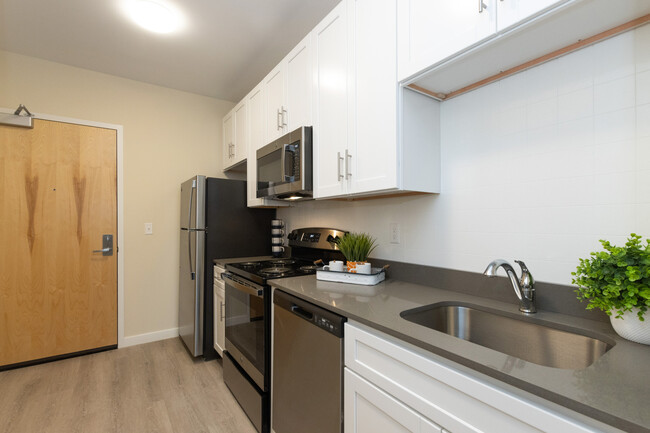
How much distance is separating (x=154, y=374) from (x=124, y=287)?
37.7 inches

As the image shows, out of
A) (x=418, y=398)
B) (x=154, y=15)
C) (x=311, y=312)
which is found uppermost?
(x=154, y=15)

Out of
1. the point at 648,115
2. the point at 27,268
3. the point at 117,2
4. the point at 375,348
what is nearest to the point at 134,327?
the point at 27,268

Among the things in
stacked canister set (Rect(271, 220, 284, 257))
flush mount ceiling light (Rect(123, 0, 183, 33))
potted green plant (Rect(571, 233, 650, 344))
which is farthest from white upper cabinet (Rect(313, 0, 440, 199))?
stacked canister set (Rect(271, 220, 284, 257))

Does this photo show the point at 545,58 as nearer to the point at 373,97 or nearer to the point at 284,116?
the point at 373,97

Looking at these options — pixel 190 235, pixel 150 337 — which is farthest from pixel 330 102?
pixel 150 337

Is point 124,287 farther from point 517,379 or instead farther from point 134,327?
point 517,379

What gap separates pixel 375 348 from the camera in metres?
1.05

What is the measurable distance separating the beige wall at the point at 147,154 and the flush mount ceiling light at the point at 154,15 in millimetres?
1076

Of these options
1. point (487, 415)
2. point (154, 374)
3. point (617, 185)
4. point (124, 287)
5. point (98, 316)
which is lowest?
point (154, 374)

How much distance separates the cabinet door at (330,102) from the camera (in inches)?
64.6

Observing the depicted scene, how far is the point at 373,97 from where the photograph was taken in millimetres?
1465

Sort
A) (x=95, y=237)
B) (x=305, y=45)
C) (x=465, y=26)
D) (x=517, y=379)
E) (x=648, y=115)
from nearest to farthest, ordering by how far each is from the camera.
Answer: (x=517, y=379), (x=648, y=115), (x=465, y=26), (x=305, y=45), (x=95, y=237)

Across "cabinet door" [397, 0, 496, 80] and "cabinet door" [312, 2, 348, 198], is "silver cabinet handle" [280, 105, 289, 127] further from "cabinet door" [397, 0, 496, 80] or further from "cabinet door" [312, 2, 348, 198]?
"cabinet door" [397, 0, 496, 80]

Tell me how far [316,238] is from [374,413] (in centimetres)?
143
